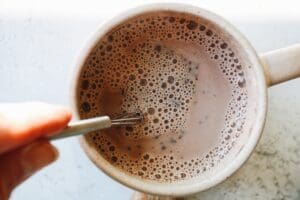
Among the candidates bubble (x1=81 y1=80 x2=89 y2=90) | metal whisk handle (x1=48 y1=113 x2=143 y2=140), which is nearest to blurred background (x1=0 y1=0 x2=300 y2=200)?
bubble (x1=81 y1=80 x2=89 y2=90)

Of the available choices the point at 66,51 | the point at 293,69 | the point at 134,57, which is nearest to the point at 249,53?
the point at 293,69

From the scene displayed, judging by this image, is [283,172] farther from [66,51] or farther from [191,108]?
[66,51]

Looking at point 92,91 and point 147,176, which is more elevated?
point 92,91

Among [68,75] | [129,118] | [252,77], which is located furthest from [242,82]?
[68,75]

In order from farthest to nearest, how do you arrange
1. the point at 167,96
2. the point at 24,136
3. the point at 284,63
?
1. the point at 167,96
2. the point at 284,63
3. the point at 24,136

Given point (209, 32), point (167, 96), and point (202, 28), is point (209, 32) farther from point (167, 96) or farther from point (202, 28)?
point (167, 96)

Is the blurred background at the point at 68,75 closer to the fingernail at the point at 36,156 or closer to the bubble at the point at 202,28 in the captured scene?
the bubble at the point at 202,28
